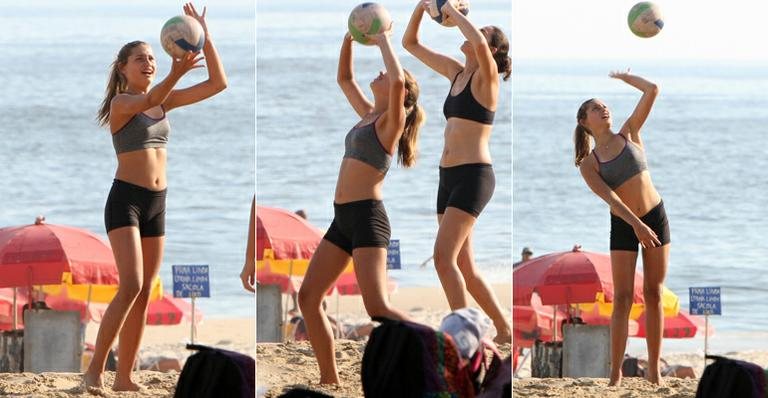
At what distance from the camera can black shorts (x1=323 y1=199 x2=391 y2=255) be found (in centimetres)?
755

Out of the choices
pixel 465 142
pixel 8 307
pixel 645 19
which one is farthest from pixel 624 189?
pixel 8 307

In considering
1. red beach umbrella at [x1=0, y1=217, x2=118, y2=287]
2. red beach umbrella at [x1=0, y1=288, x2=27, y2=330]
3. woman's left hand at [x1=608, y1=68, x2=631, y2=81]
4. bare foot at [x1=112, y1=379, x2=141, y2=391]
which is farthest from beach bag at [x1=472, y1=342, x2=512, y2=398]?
red beach umbrella at [x1=0, y1=288, x2=27, y2=330]

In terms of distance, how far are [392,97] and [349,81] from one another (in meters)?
0.36

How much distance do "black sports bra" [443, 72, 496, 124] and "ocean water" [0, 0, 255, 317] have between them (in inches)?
39.3

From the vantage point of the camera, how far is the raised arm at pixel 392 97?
7500 millimetres

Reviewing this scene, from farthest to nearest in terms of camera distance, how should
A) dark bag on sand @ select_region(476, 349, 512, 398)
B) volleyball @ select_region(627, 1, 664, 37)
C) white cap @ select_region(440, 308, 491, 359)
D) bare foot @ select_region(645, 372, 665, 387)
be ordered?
1. bare foot @ select_region(645, 372, 665, 387)
2. volleyball @ select_region(627, 1, 664, 37)
3. dark bag on sand @ select_region(476, 349, 512, 398)
4. white cap @ select_region(440, 308, 491, 359)

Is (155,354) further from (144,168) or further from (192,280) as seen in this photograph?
(144,168)

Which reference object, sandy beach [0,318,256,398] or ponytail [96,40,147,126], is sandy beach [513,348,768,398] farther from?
ponytail [96,40,147,126]

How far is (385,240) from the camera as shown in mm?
7590

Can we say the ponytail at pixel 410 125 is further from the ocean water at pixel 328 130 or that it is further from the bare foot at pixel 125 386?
the bare foot at pixel 125 386

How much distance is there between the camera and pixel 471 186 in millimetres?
7625

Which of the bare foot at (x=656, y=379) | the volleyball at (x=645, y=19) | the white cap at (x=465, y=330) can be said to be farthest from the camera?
the bare foot at (x=656, y=379)

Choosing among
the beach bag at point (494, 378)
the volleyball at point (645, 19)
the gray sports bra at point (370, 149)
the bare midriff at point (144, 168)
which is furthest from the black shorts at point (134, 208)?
the volleyball at point (645, 19)

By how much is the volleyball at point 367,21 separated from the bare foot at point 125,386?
206 centimetres
